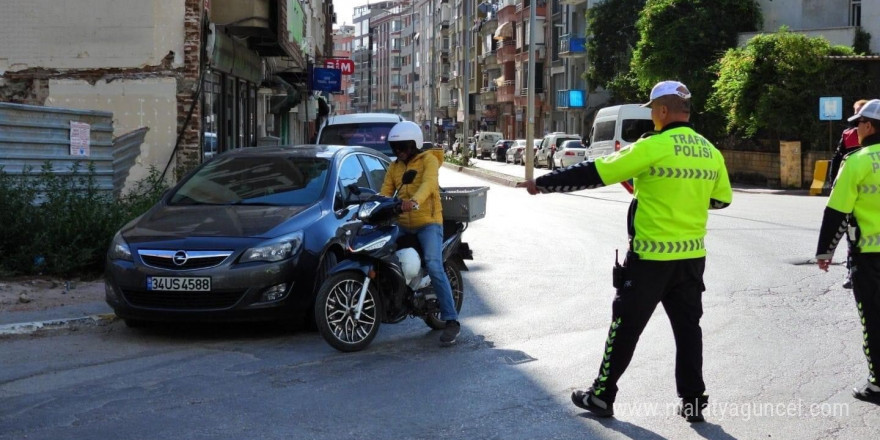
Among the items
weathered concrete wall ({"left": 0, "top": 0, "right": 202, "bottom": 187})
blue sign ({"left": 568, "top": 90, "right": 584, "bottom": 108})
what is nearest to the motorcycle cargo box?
weathered concrete wall ({"left": 0, "top": 0, "right": 202, "bottom": 187})

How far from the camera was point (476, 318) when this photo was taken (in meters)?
9.50

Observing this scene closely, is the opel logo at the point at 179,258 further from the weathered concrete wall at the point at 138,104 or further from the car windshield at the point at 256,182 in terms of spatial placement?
the weathered concrete wall at the point at 138,104

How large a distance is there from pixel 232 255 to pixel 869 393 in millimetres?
4432

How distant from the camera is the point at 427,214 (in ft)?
27.1

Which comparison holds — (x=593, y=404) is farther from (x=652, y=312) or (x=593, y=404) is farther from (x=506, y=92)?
(x=506, y=92)

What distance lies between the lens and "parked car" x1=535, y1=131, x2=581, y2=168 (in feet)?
174

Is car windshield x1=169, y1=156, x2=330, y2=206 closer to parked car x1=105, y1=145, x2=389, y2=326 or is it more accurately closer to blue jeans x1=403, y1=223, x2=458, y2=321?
parked car x1=105, y1=145, x2=389, y2=326

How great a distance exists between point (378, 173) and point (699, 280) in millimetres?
5169

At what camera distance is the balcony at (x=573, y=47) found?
67.6 metres

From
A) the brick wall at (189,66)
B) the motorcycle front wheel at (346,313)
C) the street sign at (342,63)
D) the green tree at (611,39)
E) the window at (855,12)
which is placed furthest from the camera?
the green tree at (611,39)

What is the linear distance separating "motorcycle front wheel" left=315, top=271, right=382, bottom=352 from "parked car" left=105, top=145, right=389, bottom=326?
612 millimetres

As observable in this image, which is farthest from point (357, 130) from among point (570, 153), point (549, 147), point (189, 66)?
point (549, 147)

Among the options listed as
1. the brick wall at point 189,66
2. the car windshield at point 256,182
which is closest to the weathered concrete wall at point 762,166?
the brick wall at point 189,66

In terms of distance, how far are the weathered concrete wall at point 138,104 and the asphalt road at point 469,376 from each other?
852cm
